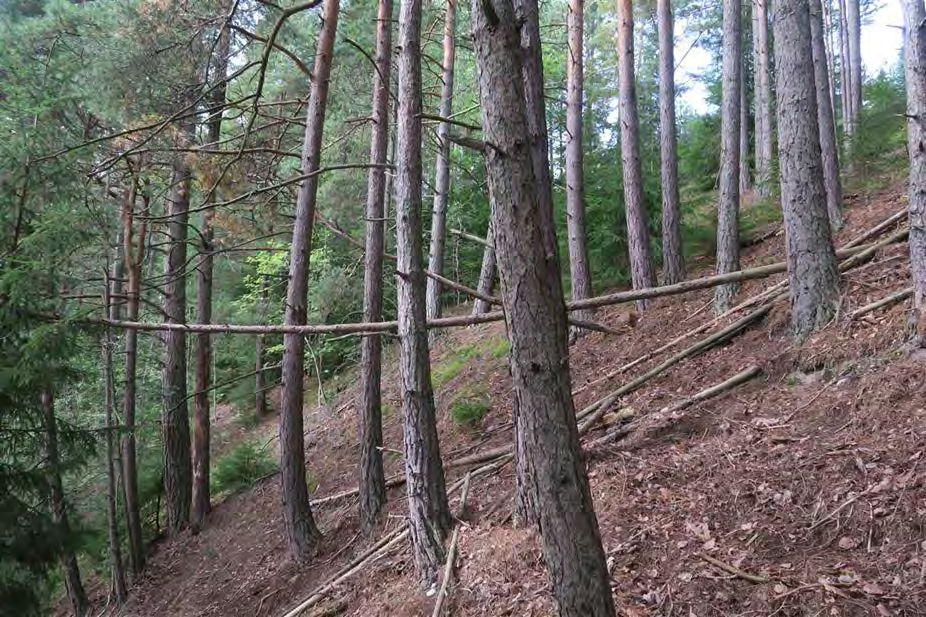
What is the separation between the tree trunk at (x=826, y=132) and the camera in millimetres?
10641

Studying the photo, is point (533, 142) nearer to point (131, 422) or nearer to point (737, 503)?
point (737, 503)

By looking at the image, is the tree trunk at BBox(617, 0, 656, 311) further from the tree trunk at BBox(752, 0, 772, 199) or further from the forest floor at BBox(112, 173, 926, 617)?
the tree trunk at BBox(752, 0, 772, 199)

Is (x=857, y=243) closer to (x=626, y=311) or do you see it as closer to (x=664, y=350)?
(x=664, y=350)

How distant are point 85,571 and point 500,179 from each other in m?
14.2

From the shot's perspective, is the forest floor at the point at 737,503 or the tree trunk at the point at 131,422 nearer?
the forest floor at the point at 737,503

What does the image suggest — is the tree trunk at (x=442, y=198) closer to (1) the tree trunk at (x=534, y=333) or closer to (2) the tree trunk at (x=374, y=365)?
(2) the tree trunk at (x=374, y=365)

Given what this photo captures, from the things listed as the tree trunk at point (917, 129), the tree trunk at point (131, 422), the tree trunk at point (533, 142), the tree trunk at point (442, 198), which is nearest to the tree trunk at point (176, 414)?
the tree trunk at point (131, 422)

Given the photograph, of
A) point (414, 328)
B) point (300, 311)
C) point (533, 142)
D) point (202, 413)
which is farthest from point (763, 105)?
point (202, 413)

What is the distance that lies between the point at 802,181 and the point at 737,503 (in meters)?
3.46

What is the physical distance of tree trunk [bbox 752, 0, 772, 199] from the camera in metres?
14.9

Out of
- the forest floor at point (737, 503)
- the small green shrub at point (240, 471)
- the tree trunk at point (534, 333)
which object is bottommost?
the small green shrub at point (240, 471)

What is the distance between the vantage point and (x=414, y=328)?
5.49m

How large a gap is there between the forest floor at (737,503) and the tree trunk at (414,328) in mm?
374

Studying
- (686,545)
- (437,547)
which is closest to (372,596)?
(437,547)
